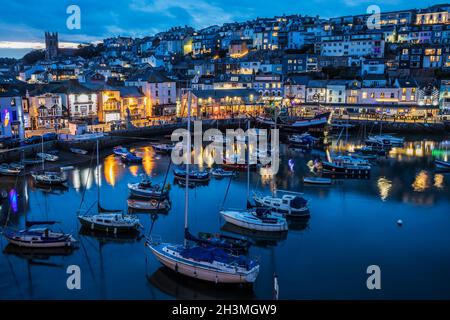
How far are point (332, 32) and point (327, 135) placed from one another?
34.4m

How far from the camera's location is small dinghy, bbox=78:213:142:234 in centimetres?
1611

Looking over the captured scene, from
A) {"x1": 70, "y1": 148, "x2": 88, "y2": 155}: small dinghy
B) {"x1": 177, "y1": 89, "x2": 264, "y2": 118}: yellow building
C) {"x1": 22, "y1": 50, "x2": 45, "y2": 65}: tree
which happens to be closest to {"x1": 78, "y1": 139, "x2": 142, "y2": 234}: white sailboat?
{"x1": 70, "y1": 148, "x2": 88, "y2": 155}: small dinghy

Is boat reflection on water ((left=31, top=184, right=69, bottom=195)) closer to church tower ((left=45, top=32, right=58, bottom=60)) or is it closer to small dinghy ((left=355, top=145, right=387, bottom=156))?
small dinghy ((left=355, top=145, right=387, bottom=156))

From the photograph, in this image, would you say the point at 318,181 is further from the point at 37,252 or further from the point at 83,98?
the point at 83,98

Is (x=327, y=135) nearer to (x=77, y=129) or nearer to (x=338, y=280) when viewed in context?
(x=77, y=129)

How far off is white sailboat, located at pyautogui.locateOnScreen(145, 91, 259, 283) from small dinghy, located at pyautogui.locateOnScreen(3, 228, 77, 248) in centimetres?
346

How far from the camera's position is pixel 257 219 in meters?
16.7

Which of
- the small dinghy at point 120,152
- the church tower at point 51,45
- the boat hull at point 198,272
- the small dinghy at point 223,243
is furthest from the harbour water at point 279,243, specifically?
the church tower at point 51,45

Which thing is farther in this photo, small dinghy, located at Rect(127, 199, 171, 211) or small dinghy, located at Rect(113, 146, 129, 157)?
small dinghy, located at Rect(113, 146, 129, 157)

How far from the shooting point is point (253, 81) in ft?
180

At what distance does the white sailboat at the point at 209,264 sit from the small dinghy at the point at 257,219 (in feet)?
11.5

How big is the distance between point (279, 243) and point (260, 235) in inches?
38.3

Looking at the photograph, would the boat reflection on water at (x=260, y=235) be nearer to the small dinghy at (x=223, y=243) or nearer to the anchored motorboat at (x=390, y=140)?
the small dinghy at (x=223, y=243)

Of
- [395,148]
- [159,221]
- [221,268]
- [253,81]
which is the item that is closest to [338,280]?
[221,268]
